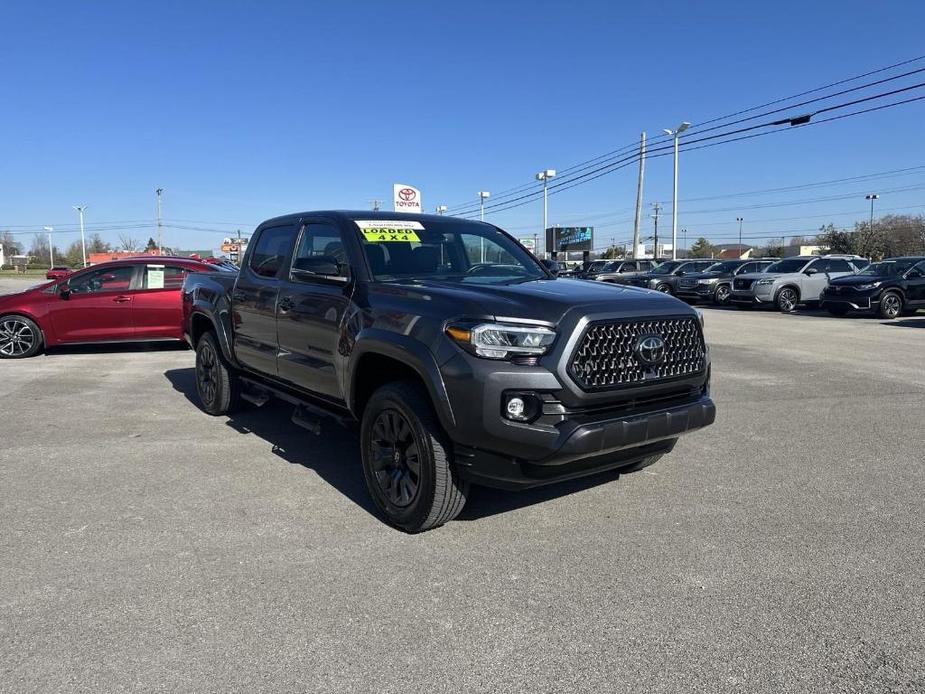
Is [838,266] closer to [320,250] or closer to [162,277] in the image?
[162,277]

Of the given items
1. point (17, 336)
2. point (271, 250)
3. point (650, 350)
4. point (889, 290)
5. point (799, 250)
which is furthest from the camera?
point (799, 250)

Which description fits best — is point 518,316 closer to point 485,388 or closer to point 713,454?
point 485,388

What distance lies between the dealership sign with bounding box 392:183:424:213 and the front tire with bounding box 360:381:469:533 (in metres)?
19.5

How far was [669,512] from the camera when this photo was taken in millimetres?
4215

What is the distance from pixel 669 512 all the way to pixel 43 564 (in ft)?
11.6

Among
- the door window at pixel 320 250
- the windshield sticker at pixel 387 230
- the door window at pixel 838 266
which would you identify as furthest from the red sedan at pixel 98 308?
the door window at pixel 838 266

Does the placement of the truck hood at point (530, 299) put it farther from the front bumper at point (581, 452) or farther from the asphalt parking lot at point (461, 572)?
the asphalt parking lot at point (461, 572)

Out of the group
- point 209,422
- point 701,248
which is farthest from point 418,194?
point 701,248

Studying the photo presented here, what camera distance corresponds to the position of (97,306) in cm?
1108

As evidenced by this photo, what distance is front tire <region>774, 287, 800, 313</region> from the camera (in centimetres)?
2128

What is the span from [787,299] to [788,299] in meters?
0.03

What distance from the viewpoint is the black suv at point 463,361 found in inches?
134

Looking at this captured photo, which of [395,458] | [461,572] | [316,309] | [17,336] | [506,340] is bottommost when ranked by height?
[461,572]

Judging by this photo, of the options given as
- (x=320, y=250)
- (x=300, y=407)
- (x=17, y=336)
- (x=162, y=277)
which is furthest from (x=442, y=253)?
(x=17, y=336)
